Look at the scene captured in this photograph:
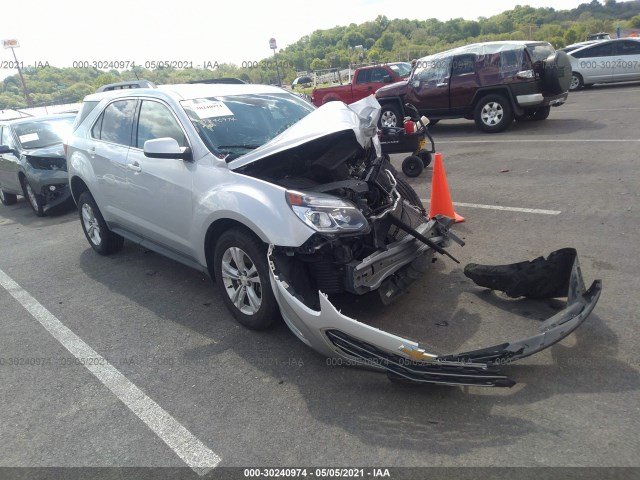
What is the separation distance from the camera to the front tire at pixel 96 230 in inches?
234

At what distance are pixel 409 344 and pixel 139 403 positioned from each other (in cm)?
179

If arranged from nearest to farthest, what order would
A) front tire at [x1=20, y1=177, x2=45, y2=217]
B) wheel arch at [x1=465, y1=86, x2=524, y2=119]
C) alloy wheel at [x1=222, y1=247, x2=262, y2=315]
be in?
alloy wheel at [x1=222, y1=247, x2=262, y2=315]
front tire at [x1=20, y1=177, x2=45, y2=217]
wheel arch at [x1=465, y1=86, x2=524, y2=119]

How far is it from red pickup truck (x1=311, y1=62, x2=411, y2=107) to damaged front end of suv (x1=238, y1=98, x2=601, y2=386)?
1260 cm

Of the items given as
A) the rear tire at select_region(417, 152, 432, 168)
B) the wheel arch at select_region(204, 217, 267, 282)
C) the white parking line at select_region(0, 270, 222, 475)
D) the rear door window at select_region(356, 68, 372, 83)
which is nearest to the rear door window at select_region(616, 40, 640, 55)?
the rear door window at select_region(356, 68, 372, 83)

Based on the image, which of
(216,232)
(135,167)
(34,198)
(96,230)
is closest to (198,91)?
(135,167)

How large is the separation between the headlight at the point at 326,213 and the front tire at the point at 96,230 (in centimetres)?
337

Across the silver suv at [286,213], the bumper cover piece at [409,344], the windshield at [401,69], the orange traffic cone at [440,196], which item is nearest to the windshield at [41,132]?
the silver suv at [286,213]

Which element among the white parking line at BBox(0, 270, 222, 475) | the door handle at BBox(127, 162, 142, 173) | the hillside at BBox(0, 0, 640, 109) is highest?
the hillside at BBox(0, 0, 640, 109)

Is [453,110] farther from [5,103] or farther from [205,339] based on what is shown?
[5,103]

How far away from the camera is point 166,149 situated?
4113mm

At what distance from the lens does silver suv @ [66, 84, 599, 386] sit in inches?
121

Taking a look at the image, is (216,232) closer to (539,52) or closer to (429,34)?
(539,52)

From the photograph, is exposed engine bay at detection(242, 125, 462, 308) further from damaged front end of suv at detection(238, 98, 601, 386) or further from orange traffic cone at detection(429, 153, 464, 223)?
orange traffic cone at detection(429, 153, 464, 223)

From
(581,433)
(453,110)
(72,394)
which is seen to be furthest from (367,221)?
(453,110)
